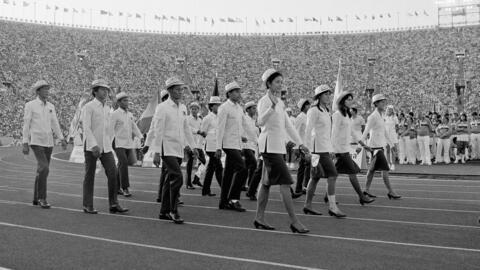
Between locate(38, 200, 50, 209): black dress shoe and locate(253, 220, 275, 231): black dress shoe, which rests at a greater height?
locate(38, 200, 50, 209): black dress shoe

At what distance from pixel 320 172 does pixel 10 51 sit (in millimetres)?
60530

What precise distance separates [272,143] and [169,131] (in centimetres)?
182

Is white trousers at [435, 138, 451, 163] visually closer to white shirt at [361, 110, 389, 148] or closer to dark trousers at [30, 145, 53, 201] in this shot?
white shirt at [361, 110, 389, 148]

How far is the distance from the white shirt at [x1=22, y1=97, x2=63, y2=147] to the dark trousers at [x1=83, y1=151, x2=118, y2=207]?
1154mm

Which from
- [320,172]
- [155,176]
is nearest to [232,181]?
[320,172]

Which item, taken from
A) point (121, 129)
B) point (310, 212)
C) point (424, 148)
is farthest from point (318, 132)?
point (424, 148)

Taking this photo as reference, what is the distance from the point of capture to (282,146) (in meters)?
8.05

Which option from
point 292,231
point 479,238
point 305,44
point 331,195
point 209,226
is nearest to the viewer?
point 479,238

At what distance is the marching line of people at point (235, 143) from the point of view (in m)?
8.04

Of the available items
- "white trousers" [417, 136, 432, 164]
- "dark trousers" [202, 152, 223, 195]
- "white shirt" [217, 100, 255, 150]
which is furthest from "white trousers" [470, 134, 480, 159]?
"white shirt" [217, 100, 255, 150]

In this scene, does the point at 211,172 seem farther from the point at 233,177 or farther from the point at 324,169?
the point at 324,169

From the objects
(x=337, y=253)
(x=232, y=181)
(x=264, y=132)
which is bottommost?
(x=337, y=253)

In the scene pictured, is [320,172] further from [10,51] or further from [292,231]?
[10,51]

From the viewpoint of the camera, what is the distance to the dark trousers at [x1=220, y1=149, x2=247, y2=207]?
34.2ft
